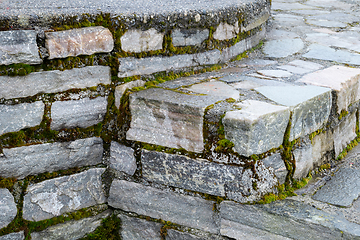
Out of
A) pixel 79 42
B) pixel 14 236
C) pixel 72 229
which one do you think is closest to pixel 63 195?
pixel 72 229

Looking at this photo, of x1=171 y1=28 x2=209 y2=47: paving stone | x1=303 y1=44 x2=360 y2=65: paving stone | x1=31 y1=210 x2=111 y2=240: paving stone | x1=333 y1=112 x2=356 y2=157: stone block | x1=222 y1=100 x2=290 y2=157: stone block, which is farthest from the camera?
x1=303 y1=44 x2=360 y2=65: paving stone

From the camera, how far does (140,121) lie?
1.90 metres

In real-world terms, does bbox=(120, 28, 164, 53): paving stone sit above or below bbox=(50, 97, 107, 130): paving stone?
above

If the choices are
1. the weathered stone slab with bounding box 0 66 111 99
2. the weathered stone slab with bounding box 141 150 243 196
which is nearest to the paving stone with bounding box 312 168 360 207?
the weathered stone slab with bounding box 141 150 243 196

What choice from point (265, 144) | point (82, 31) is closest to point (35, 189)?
point (82, 31)

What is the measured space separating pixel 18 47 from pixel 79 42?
11.9 inches

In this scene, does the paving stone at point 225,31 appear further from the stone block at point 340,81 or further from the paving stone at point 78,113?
the paving stone at point 78,113

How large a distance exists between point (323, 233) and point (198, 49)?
1.29m

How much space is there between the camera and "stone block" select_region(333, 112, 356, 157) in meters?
2.16

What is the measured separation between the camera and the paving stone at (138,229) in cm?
198

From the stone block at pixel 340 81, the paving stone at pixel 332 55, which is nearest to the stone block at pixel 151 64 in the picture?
the stone block at pixel 340 81

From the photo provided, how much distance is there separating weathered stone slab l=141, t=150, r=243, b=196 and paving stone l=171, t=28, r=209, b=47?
71cm

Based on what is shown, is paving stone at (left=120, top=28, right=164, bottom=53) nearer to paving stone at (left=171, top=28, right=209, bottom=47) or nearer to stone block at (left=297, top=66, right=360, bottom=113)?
paving stone at (left=171, top=28, right=209, bottom=47)

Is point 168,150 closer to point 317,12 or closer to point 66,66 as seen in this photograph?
point 66,66
